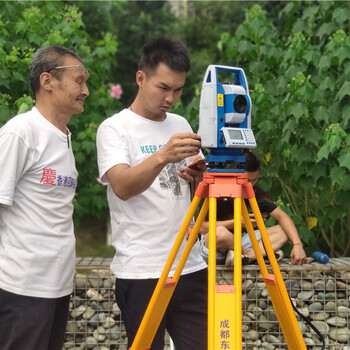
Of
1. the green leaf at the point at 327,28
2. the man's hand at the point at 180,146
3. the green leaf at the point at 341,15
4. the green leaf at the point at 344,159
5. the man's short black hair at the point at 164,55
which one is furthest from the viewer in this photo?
the green leaf at the point at 327,28

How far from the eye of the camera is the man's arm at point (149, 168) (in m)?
2.23

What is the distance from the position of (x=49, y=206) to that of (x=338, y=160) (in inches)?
100

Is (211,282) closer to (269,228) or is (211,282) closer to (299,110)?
(269,228)

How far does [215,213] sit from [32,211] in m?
0.69

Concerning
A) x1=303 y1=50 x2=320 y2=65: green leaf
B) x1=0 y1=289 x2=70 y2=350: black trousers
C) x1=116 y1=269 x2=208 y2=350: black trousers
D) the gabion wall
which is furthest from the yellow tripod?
x1=303 y1=50 x2=320 y2=65: green leaf

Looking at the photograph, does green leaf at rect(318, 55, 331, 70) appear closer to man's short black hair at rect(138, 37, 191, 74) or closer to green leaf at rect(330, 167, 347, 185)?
green leaf at rect(330, 167, 347, 185)

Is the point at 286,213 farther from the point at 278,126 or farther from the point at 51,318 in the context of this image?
the point at 51,318

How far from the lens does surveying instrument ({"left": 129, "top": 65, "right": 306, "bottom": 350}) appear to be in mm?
2102

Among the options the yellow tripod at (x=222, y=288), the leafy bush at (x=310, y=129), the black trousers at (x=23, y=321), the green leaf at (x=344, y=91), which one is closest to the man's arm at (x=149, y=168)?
the yellow tripod at (x=222, y=288)

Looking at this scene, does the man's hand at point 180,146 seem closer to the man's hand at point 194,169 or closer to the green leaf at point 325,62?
the man's hand at point 194,169

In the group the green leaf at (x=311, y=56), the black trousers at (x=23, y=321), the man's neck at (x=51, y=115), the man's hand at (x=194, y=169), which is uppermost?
the green leaf at (x=311, y=56)

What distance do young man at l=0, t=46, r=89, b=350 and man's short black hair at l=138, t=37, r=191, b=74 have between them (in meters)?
0.36

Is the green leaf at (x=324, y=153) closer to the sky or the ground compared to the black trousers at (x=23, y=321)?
closer to the sky

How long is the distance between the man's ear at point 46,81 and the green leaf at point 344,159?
240cm
